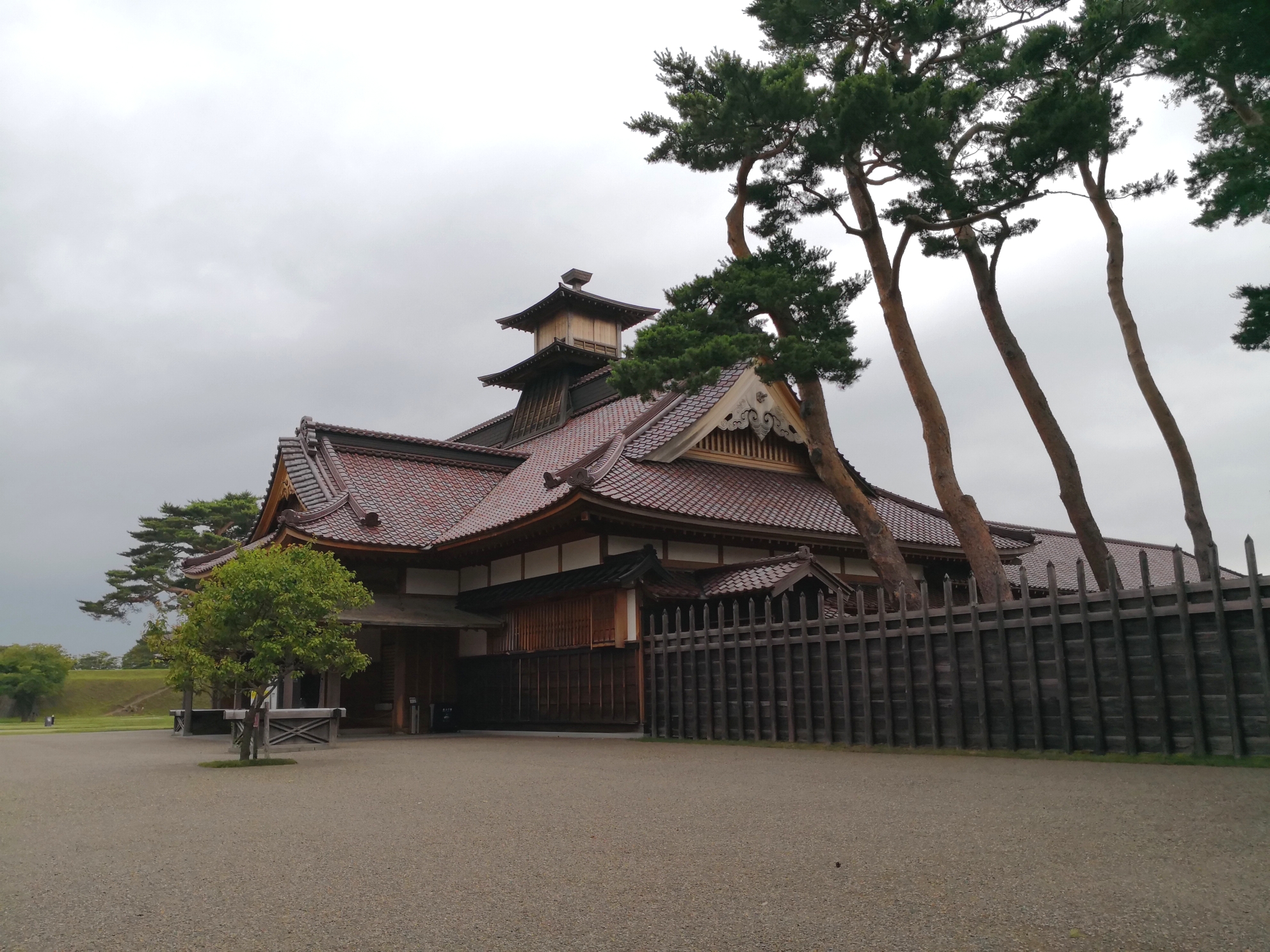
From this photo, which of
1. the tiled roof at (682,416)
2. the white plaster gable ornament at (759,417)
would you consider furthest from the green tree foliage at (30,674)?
the white plaster gable ornament at (759,417)

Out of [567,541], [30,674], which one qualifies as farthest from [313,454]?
[30,674]

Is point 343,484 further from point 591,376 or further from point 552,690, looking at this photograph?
point 591,376

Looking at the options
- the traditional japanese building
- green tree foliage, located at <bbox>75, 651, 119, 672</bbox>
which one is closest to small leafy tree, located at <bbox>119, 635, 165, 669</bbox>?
green tree foliage, located at <bbox>75, 651, 119, 672</bbox>

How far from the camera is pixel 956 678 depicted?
34.3 ft

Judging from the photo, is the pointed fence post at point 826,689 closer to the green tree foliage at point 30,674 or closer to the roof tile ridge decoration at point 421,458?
the roof tile ridge decoration at point 421,458

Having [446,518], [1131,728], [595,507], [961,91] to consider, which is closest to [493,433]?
[446,518]

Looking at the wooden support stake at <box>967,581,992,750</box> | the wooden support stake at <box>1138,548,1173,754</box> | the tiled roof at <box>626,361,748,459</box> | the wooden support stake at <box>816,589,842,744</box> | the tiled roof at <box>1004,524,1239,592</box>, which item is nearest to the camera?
the wooden support stake at <box>1138,548,1173,754</box>

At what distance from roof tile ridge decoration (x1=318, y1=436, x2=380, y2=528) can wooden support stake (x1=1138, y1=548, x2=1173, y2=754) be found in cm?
1390

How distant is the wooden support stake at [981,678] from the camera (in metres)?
10.1

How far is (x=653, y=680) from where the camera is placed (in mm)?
14945

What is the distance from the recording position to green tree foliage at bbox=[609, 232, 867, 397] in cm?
1312

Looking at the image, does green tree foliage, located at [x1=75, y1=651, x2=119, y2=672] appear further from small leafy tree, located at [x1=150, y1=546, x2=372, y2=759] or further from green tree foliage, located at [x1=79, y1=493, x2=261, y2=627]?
small leafy tree, located at [x1=150, y1=546, x2=372, y2=759]

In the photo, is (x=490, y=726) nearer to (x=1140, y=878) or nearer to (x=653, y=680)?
(x=653, y=680)

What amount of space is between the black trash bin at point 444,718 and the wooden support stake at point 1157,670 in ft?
45.6
